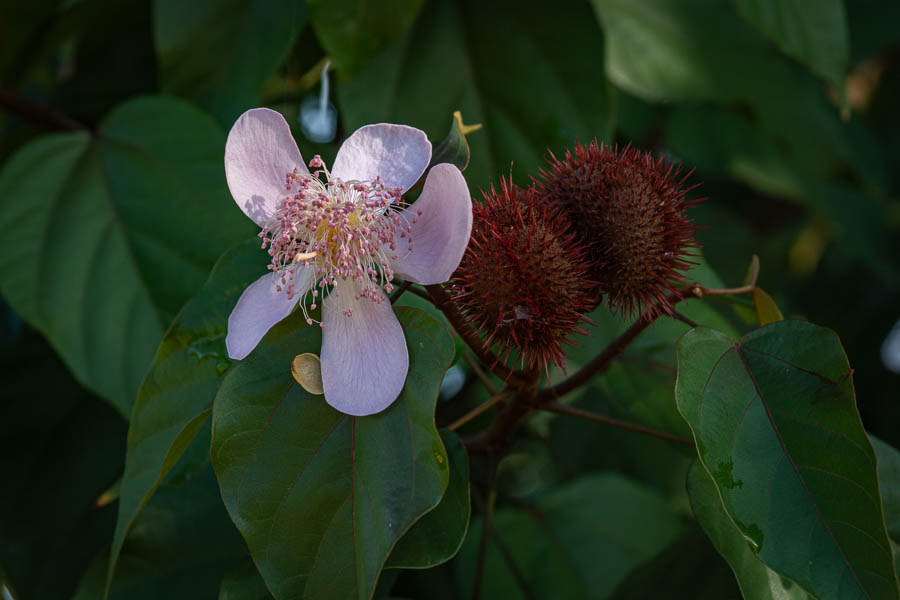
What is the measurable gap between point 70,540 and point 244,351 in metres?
0.85

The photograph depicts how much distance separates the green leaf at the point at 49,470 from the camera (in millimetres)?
1341

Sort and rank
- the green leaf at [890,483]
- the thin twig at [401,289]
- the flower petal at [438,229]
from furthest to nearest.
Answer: the green leaf at [890,483], the thin twig at [401,289], the flower petal at [438,229]

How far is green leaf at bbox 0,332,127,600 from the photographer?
1.34 metres

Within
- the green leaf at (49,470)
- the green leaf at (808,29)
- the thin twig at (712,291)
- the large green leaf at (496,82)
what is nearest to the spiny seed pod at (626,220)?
the thin twig at (712,291)

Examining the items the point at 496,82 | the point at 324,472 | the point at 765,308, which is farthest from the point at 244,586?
the point at 496,82

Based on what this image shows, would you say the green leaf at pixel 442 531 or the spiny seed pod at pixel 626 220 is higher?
the spiny seed pod at pixel 626 220

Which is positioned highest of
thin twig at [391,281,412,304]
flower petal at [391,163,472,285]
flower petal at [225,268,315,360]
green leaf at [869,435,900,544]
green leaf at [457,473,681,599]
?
flower petal at [391,163,472,285]

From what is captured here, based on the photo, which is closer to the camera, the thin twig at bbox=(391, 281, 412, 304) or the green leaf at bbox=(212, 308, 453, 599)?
the green leaf at bbox=(212, 308, 453, 599)

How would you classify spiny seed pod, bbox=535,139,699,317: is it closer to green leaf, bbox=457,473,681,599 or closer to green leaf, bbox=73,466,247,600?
green leaf, bbox=73,466,247,600

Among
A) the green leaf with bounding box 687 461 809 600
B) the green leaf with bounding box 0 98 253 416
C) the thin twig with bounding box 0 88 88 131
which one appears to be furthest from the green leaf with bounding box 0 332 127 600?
the green leaf with bounding box 687 461 809 600

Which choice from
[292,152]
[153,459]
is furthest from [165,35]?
[153,459]

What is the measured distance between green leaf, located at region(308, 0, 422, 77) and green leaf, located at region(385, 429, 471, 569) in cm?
73

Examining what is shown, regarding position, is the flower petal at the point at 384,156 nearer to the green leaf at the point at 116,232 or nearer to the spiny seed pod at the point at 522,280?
the spiny seed pod at the point at 522,280

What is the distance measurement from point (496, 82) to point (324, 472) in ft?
3.05
